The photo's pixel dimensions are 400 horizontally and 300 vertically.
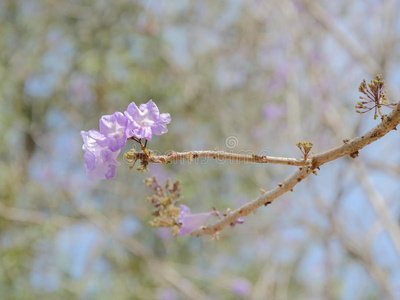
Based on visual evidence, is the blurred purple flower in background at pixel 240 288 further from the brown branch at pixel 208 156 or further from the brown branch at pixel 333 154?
the brown branch at pixel 208 156

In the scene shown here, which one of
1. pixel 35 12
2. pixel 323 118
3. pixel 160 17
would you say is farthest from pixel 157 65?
Result: pixel 323 118

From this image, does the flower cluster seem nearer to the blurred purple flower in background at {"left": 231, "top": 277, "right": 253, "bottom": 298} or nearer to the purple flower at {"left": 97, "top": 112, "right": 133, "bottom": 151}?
the purple flower at {"left": 97, "top": 112, "right": 133, "bottom": 151}

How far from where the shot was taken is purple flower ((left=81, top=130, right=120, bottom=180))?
1060 mm

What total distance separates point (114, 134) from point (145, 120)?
79 millimetres

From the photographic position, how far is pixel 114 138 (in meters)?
1.04

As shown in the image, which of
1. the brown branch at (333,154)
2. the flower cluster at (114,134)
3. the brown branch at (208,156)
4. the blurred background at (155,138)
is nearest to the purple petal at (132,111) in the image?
the flower cluster at (114,134)

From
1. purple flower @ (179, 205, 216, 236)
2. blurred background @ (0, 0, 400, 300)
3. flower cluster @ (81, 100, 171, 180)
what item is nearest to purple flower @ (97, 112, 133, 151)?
flower cluster @ (81, 100, 171, 180)

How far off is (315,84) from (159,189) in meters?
3.30

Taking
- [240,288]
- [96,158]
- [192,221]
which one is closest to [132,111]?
[96,158]

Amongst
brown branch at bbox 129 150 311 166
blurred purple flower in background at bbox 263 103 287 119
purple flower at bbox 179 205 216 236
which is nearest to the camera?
brown branch at bbox 129 150 311 166

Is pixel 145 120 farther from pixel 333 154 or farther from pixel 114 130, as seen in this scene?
pixel 333 154

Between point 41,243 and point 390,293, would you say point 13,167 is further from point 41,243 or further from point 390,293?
point 390,293

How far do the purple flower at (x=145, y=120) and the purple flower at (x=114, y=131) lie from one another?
0.01 metres

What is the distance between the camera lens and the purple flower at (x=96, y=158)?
1.06 m
